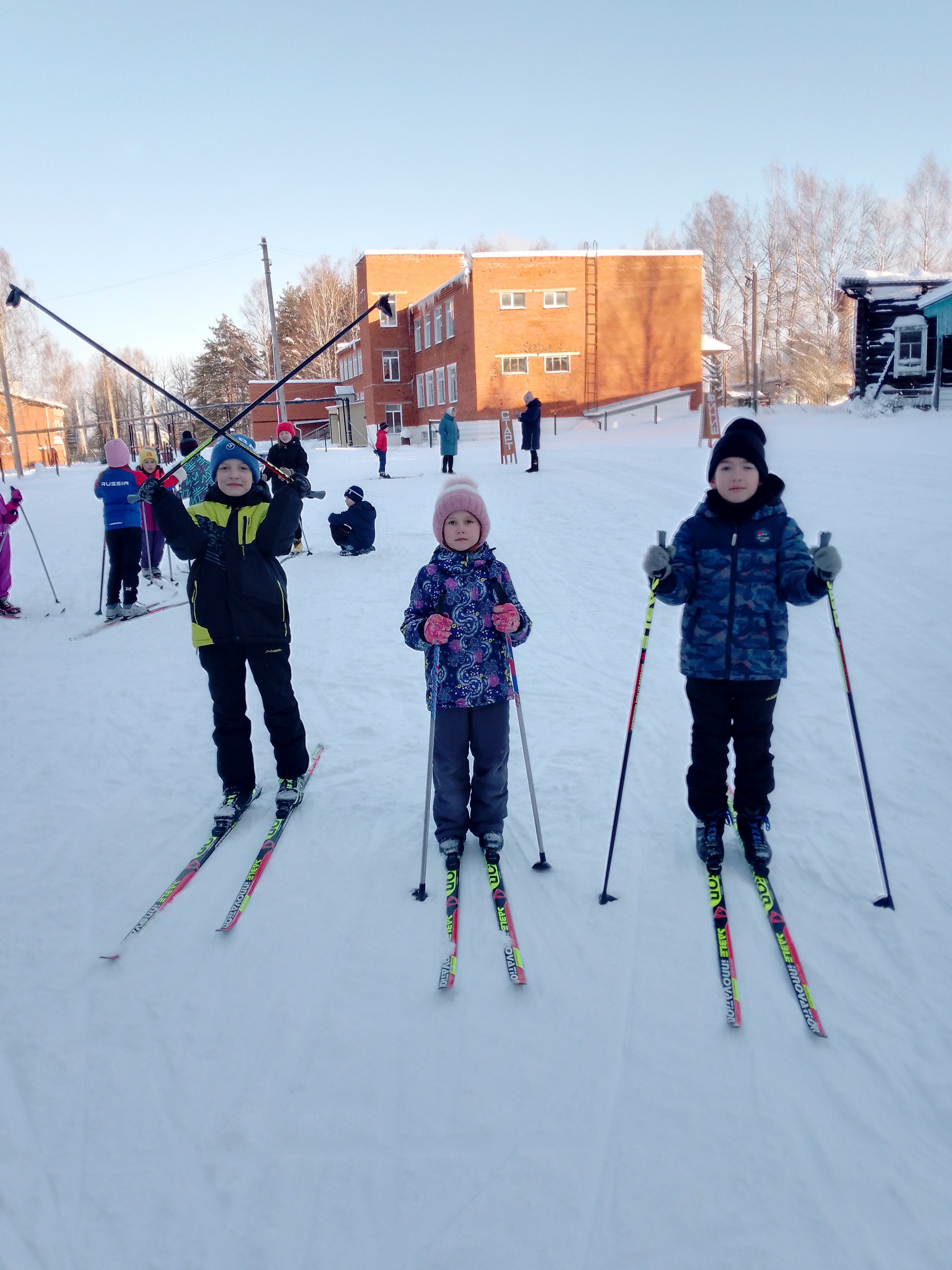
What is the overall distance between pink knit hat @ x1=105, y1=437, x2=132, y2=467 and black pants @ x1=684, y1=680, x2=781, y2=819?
6.79 meters

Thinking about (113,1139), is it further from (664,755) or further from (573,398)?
(573,398)

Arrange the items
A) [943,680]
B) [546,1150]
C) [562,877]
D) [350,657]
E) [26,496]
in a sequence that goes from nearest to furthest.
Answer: [546,1150] < [562,877] < [943,680] < [350,657] < [26,496]

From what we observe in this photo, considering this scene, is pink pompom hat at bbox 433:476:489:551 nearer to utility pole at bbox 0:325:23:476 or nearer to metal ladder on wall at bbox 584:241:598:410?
metal ladder on wall at bbox 584:241:598:410

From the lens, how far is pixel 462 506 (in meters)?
3.12

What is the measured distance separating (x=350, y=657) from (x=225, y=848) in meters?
2.95

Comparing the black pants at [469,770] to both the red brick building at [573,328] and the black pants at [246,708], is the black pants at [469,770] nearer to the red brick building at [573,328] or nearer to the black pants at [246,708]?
the black pants at [246,708]

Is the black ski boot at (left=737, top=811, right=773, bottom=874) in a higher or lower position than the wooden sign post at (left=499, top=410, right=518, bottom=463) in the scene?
lower

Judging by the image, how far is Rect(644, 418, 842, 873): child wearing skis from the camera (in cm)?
294

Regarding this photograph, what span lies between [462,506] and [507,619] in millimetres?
507

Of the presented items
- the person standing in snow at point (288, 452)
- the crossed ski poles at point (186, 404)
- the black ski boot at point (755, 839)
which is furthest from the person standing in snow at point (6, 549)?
the black ski boot at point (755, 839)

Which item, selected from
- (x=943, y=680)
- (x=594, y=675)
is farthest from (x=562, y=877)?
(x=943, y=680)

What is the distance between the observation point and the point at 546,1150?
204cm

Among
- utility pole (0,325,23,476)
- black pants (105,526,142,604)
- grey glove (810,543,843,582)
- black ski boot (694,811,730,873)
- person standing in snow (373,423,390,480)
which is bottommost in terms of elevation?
black ski boot (694,811,730,873)

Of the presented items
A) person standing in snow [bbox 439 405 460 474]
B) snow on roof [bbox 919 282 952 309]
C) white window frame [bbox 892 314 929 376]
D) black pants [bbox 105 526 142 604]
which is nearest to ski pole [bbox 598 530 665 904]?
black pants [bbox 105 526 142 604]
